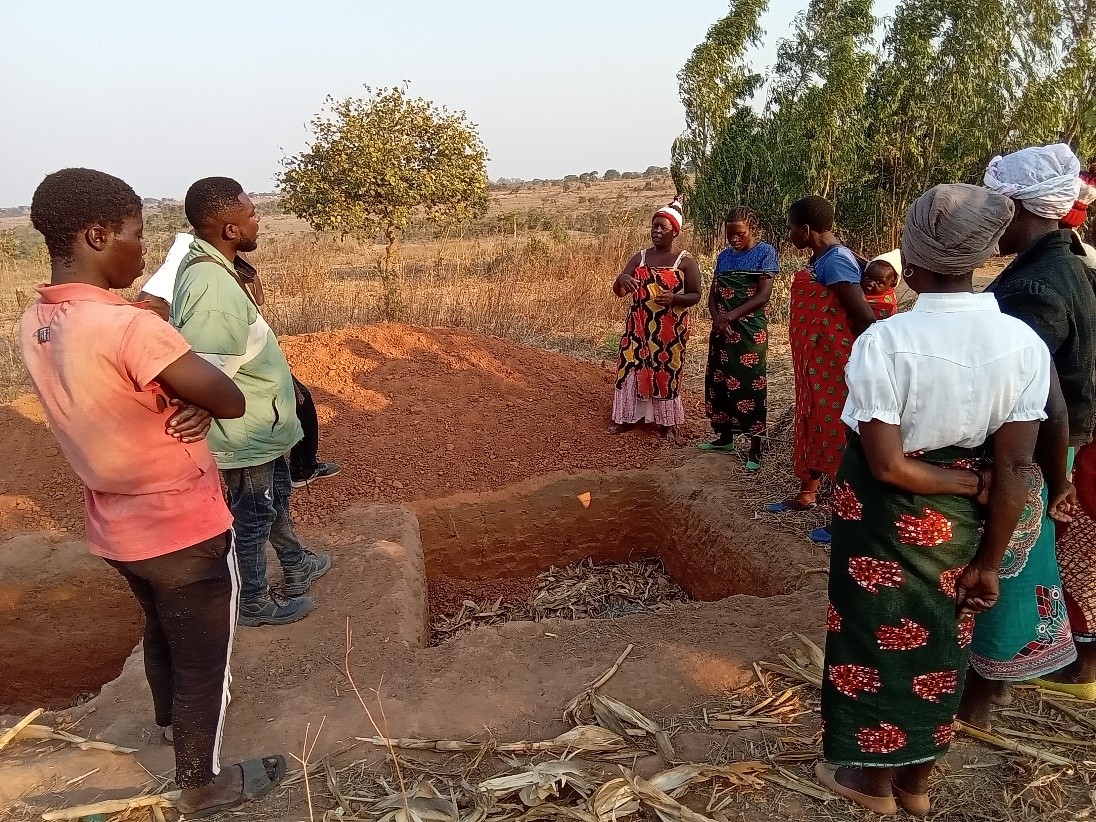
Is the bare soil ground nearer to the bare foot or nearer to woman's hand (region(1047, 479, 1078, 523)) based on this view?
the bare foot

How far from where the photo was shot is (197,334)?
253 cm

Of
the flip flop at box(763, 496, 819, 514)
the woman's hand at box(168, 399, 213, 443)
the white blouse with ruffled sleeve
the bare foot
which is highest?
the white blouse with ruffled sleeve

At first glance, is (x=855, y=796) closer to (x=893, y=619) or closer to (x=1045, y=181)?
(x=893, y=619)

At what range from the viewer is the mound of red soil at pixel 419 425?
4820mm

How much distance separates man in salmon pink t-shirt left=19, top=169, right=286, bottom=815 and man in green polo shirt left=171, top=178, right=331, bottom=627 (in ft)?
2.07

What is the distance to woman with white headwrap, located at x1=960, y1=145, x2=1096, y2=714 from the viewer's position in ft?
6.77

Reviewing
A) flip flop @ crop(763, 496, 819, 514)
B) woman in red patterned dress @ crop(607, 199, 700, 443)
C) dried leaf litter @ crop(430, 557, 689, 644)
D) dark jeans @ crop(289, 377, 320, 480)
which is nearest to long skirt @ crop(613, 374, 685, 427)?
woman in red patterned dress @ crop(607, 199, 700, 443)

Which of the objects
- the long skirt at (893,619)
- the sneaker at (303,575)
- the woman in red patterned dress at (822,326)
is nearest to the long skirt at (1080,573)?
the long skirt at (893,619)

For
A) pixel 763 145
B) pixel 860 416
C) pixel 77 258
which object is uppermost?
pixel 763 145

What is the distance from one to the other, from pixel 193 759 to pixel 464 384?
14.0ft

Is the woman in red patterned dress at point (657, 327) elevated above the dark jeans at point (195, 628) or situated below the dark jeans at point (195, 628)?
above

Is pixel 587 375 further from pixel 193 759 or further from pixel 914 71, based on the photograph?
pixel 914 71

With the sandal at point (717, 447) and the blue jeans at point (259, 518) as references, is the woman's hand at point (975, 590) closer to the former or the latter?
the blue jeans at point (259, 518)

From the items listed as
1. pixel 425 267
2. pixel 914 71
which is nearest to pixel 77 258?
pixel 425 267
